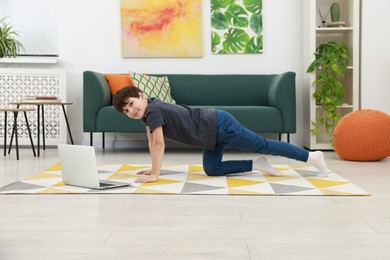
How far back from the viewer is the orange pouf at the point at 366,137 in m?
4.02

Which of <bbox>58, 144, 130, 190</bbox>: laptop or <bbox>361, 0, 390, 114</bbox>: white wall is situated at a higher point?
<bbox>361, 0, 390, 114</bbox>: white wall

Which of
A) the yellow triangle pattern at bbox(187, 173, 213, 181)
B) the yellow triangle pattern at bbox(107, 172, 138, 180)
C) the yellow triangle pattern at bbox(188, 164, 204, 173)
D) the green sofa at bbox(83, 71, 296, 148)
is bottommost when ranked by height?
the yellow triangle pattern at bbox(188, 164, 204, 173)

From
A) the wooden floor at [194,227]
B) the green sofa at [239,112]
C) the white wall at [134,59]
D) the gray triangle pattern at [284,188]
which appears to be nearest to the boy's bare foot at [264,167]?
the gray triangle pattern at [284,188]

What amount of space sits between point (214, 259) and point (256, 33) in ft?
13.4

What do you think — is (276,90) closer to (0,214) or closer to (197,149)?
(197,149)

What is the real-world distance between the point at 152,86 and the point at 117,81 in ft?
1.08

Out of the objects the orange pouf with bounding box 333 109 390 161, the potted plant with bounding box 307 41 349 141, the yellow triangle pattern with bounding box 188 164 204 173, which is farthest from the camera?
the potted plant with bounding box 307 41 349 141

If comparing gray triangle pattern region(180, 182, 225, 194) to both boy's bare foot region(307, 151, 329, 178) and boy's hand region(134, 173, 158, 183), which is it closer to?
boy's hand region(134, 173, 158, 183)

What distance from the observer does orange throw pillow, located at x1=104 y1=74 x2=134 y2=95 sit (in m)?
5.00

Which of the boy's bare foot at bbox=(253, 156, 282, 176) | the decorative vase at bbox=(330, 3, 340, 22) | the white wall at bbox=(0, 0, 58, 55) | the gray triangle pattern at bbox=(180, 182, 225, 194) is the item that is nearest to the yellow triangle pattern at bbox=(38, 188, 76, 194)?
the gray triangle pattern at bbox=(180, 182, 225, 194)

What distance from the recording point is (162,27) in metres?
5.34

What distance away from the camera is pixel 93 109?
15.4ft

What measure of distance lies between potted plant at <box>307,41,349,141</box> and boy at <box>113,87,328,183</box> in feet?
6.03

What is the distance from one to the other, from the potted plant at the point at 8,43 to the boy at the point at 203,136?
2.79m
